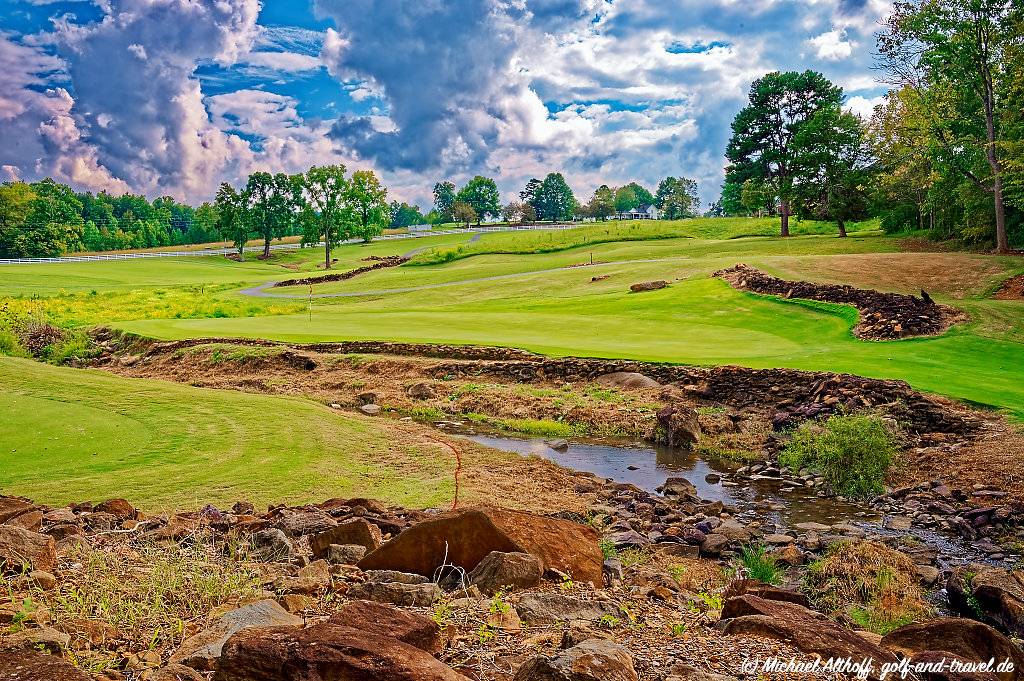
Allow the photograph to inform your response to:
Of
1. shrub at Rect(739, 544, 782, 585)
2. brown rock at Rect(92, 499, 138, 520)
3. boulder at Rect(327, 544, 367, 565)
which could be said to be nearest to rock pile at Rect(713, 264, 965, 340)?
shrub at Rect(739, 544, 782, 585)

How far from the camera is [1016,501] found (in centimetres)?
1238

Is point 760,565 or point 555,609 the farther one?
point 760,565

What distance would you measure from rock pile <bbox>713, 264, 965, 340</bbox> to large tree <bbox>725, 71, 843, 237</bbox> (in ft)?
130

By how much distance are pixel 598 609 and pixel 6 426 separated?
524 inches

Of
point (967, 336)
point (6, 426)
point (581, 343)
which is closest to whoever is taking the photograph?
point (6, 426)

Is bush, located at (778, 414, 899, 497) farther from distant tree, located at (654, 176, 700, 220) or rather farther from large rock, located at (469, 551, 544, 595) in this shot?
distant tree, located at (654, 176, 700, 220)

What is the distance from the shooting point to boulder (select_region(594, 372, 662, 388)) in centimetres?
2183

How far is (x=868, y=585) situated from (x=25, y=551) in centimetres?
929

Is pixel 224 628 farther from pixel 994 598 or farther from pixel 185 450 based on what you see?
pixel 185 450

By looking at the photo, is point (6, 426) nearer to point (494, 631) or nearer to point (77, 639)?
point (77, 639)

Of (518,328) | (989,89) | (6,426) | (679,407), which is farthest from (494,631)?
(989,89)

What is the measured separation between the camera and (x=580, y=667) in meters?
3.98

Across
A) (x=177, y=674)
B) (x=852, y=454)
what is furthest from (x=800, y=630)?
(x=852, y=454)

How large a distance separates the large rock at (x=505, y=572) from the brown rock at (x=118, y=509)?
16.9 ft
